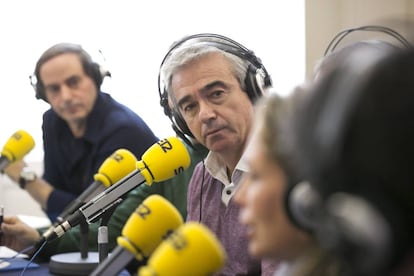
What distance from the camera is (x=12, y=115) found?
9.49 feet

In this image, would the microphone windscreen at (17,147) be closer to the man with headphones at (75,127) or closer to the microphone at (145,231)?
the man with headphones at (75,127)

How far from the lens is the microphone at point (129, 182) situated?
109cm

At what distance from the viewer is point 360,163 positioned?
470 millimetres

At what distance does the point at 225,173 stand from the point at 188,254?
73 cm

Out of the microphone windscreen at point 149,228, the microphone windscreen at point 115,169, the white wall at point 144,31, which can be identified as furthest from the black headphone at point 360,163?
the white wall at point 144,31

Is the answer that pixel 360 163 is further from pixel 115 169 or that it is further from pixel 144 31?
pixel 144 31

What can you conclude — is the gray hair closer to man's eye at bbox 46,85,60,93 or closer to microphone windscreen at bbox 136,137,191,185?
microphone windscreen at bbox 136,137,191,185

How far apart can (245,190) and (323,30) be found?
2254mm

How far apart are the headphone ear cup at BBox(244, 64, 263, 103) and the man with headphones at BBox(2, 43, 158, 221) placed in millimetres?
684

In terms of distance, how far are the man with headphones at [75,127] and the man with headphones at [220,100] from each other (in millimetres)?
626

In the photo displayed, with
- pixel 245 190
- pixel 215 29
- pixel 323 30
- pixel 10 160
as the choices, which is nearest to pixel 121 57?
pixel 215 29

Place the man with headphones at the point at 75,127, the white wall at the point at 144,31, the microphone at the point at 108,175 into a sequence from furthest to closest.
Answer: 1. the white wall at the point at 144,31
2. the man with headphones at the point at 75,127
3. the microphone at the point at 108,175

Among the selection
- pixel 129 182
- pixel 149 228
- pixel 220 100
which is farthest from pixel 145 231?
pixel 220 100

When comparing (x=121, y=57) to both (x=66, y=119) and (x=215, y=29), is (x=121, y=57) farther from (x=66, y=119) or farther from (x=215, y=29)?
(x=66, y=119)
